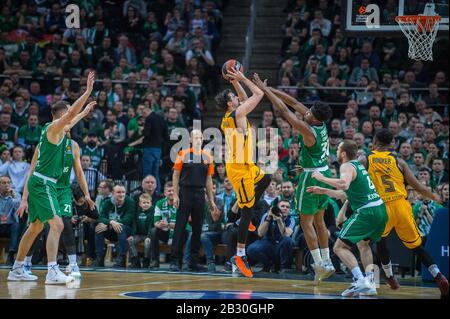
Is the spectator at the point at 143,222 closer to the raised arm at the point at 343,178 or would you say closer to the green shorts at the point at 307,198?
the green shorts at the point at 307,198

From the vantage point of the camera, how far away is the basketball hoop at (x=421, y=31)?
1273 cm

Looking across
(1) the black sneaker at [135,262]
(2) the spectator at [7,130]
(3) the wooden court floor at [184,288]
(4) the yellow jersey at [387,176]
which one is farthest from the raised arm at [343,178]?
(2) the spectator at [7,130]

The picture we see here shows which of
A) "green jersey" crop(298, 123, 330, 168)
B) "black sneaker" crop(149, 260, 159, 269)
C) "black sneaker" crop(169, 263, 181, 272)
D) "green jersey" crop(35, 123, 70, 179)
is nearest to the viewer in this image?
"green jersey" crop(35, 123, 70, 179)

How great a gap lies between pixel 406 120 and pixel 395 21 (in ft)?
15.0

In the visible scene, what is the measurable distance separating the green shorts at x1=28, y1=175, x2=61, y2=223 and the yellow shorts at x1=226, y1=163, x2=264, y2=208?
2383mm

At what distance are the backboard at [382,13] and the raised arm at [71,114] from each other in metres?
4.59

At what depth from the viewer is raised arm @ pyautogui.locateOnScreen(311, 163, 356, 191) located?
9.63m

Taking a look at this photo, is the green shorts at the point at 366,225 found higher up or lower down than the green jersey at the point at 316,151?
lower down

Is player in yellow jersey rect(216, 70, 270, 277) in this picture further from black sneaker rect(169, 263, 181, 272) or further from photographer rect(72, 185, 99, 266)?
photographer rect(72, 185, 99, 266)

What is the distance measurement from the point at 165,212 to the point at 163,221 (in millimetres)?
234

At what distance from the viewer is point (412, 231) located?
10539 mm

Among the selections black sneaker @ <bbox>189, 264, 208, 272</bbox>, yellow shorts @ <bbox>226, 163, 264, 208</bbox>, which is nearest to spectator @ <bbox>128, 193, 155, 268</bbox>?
black sneaker @ <bbox>189, 264, 208, 272</bbox>
